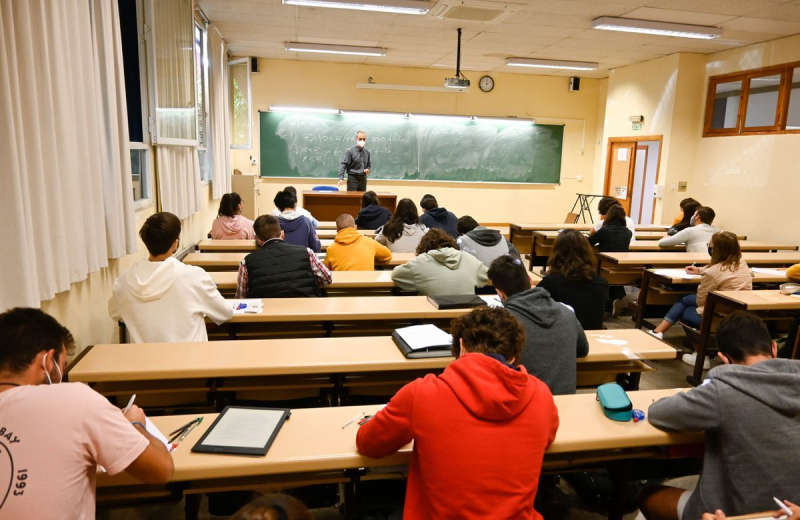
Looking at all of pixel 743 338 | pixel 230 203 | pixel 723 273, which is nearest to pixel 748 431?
pixel 743 338

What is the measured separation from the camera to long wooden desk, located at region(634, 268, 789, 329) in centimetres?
449

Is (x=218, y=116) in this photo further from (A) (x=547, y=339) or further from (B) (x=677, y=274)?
(A) (x=547, y=339)

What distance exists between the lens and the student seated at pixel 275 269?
3275 mm

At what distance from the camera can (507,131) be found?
35.9 feet

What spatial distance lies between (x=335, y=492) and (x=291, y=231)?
291cm

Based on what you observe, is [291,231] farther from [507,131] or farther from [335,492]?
[507,131]

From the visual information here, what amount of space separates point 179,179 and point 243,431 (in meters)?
4.27

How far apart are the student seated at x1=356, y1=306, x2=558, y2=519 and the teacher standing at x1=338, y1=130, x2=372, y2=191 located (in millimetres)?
8027

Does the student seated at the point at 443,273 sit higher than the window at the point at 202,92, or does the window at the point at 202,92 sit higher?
the window at the point at 202,92

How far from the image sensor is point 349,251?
4102 millimetres

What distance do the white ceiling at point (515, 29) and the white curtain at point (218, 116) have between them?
1.00 ft

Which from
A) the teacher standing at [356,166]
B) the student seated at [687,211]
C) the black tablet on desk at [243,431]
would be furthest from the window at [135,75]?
the student seated at [687,211]

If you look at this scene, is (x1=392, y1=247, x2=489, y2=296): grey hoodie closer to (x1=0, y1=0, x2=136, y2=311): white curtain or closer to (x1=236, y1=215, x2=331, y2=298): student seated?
(x1=236, y1=215, x2=331, y2=298): student seated

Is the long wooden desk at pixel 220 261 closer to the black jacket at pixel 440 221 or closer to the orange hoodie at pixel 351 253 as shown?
the orange hoodie at pixel 351 253
